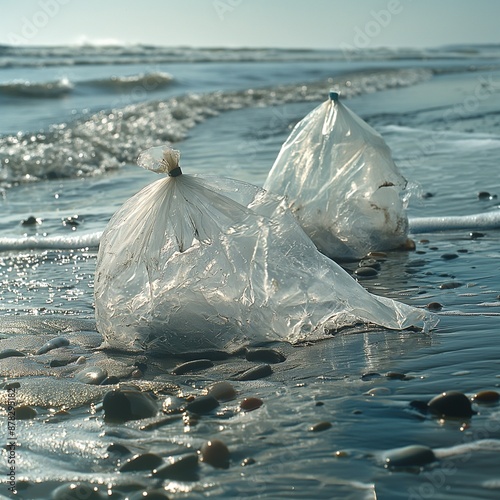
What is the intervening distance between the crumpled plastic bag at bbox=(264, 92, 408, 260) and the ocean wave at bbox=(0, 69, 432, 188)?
489cm

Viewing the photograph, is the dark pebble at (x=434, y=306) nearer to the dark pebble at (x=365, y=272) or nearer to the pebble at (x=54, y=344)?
the dark pebble at (x=365, y=272)

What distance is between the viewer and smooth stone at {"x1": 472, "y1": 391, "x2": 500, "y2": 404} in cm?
291

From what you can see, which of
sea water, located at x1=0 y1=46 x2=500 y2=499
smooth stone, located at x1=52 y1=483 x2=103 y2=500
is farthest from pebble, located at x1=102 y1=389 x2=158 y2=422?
smooth stone, located at x1=52 y1=483 x2=103 y2=500

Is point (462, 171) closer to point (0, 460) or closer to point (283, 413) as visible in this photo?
point (283, 413)

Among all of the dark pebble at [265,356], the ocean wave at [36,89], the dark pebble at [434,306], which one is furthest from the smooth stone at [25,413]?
the ocean wave at [36,89]

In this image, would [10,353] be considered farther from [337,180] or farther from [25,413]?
[337,180]

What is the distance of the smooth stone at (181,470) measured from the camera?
8.21ft

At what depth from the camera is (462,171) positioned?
796 centimetres

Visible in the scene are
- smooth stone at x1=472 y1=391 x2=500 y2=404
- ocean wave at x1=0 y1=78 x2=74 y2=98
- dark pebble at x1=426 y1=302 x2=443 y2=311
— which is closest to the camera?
smooth stone at x1=472 y1=391 x2=500 y2=404

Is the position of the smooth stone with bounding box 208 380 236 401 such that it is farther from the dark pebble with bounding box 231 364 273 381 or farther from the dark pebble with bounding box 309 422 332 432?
the dark pebble with bounding box 309 422 332 432

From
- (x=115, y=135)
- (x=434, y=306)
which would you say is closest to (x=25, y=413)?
(x=434, y=306)

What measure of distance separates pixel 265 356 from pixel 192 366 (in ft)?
0.96

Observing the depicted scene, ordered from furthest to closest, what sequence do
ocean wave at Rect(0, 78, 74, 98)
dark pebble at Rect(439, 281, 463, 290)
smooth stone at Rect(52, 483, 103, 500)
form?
1. ocean wave at Rect(0, 78, 74, 98)
2. dark pebble at Rect(439, 281, 463, 290)
3. smooth stone at Rect(52, 483, 103, 500)

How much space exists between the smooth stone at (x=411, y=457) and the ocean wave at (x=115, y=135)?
24.2 ft
